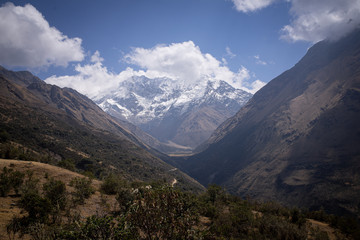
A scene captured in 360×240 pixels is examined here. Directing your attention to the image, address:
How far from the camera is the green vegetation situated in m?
8.77

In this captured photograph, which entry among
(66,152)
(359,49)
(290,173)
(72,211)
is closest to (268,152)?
(290,173)

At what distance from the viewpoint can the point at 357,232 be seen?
20.5m

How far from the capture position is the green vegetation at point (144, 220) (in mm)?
8773

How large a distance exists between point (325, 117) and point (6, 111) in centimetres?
21653

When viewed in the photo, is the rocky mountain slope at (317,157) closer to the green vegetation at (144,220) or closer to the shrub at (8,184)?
the green vegetation at (144,220)

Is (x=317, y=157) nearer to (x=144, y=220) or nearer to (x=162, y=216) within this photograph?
(x=162, y=216)

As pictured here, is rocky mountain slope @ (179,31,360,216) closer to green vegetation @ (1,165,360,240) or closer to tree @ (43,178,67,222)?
green vegetation @ (1,165,360,240)

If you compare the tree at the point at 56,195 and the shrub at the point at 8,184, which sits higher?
the tree at the point at 56,195

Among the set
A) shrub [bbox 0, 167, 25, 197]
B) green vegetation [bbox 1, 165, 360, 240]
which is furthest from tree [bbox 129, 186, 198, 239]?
shrub [bbox 0, 167, 25, 197]

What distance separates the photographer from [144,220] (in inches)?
363

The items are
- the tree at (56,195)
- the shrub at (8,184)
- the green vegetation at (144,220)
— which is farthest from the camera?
the shrub at (8,184)

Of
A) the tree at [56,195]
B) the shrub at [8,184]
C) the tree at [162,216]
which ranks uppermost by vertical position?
the tree at [162,216]

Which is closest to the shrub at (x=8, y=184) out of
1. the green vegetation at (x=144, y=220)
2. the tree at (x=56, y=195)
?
the green vegetation at (x=144, y=220)

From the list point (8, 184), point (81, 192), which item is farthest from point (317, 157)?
point (8, 184)
